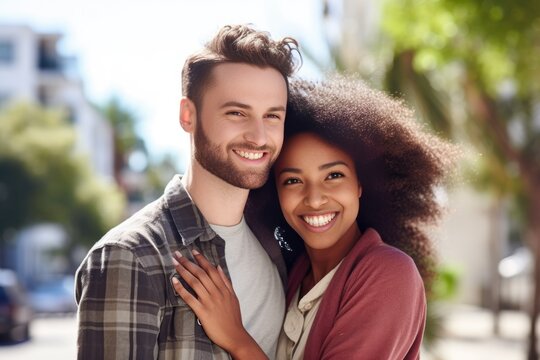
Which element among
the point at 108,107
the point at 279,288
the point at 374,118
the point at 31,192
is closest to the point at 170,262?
the point at 279,288

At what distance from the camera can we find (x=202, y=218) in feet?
13.0

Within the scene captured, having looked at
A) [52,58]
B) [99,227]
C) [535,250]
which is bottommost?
[535,250]

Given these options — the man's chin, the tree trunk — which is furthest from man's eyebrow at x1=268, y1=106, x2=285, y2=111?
the tree trunk

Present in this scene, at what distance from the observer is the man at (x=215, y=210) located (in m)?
3.56

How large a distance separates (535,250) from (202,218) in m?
13.8

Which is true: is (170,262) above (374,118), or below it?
below

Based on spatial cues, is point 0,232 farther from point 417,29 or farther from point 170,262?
point 170,262

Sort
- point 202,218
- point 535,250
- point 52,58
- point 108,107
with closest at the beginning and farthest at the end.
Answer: point 202,218, point 535,250, point 52,58, point 108,107

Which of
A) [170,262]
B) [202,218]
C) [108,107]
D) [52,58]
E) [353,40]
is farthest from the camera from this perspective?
[108,107]

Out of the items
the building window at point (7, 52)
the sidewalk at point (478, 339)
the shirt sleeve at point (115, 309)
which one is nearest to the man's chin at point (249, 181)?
the shirt sleeve at point (115, 309)

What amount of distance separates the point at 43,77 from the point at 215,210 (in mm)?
53943

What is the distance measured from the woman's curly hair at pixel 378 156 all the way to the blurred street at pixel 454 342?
8.74 m

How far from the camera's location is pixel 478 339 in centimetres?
2480

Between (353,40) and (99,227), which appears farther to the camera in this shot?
(99,227)
